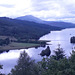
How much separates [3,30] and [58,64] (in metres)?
80.0

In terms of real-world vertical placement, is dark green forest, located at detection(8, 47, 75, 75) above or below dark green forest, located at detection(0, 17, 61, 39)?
below

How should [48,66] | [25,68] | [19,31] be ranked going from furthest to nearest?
[19,31] → [25,68] → [48,66]

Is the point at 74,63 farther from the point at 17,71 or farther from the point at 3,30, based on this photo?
the point at 3,30

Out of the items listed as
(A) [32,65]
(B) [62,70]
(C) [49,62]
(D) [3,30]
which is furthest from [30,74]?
(D) [3,30]

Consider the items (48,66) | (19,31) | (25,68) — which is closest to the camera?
(48,66)

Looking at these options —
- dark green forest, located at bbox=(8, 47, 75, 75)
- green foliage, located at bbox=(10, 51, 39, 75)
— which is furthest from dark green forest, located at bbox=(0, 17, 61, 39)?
dark green forest, located at bbox=(8, 47, 75, 75)

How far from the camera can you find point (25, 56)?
12273mm

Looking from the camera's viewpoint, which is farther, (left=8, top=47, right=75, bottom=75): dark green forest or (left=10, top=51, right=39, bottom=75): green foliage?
→ (left=10, top=51, right=39, bottom=75): green foliage

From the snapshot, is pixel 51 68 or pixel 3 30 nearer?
pixel 51 68

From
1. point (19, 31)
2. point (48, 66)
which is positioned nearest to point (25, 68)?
point (48, 66)

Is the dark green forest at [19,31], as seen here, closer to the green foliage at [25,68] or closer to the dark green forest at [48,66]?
the green foliage at [25,68]

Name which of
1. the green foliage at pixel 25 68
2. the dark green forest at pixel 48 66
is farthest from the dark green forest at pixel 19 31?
the dark green forest at pixel 48 66

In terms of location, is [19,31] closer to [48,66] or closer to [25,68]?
[25,68]

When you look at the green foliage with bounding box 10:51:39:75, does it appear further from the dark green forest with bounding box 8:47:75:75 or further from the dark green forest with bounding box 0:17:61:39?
the dark green forest with bounding box 0:17:61:39
